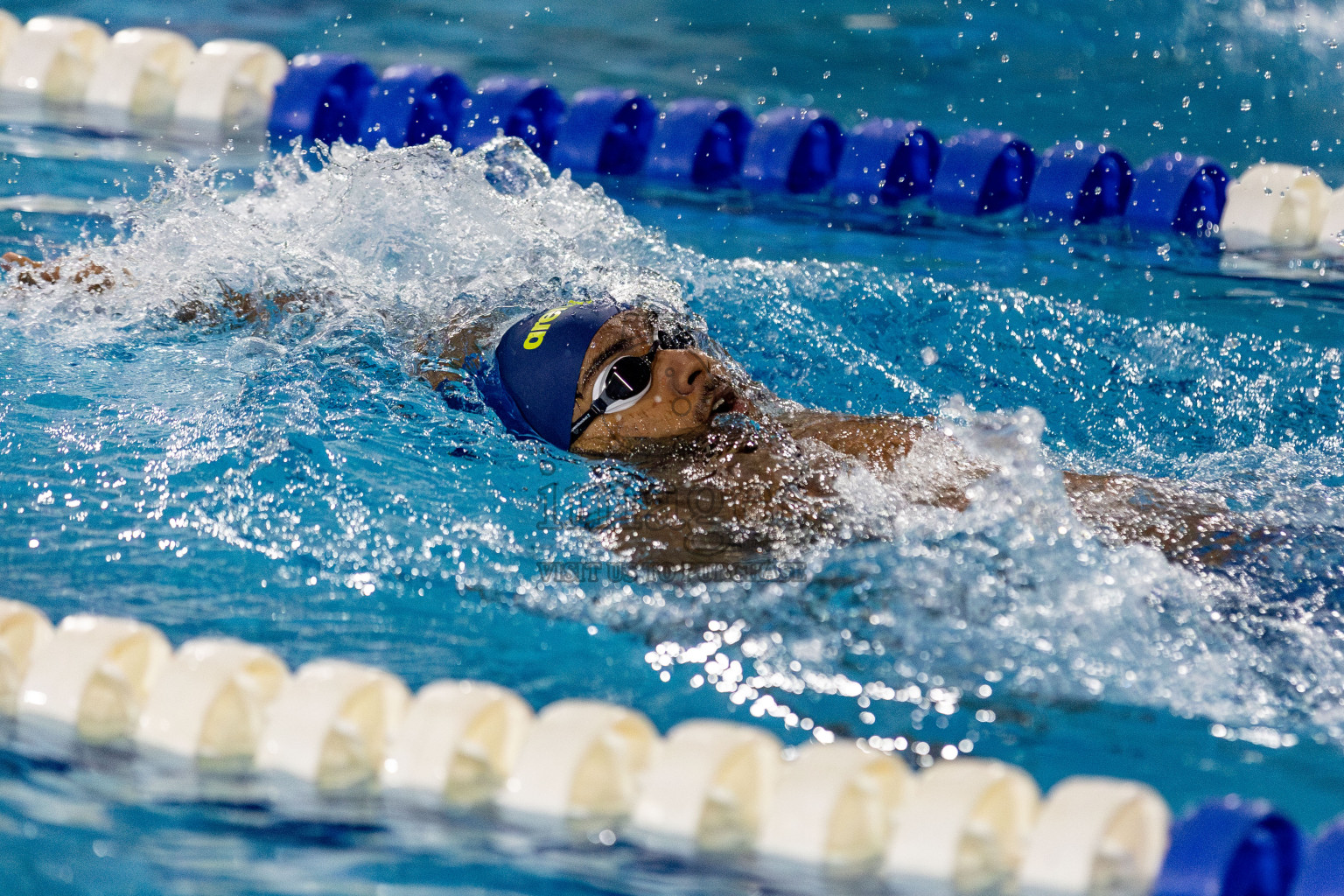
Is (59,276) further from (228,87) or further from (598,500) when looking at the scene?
(228,87)

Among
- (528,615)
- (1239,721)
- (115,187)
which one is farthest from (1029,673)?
(115,187)

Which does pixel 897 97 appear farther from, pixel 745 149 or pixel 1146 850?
pixel 1146 850

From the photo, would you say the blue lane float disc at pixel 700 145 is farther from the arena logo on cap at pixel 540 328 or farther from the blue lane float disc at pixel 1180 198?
the arena logo on cap at pixel 540 328

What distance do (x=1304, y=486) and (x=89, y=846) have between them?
2325 mm

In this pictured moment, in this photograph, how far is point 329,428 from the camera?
114 inches

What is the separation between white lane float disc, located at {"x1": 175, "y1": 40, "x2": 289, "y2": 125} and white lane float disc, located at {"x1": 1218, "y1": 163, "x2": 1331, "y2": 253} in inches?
142

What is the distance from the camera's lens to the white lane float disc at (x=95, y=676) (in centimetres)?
191

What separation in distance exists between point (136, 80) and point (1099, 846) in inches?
194

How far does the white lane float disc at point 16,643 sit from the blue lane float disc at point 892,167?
328 centimetres

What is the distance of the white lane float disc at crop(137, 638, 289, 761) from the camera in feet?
6.10

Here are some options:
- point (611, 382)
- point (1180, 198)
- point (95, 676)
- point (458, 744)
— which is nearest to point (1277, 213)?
point (1180, 198)

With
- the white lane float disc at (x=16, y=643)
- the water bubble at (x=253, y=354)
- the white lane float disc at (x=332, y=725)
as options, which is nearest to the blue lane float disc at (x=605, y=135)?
the water bubble at (x=253, y=354)

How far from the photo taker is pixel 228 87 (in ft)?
17.1

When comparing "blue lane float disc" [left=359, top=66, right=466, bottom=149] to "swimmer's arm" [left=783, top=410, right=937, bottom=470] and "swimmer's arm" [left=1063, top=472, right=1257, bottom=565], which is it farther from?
"swimmer's arm" [left=1063, top=472, right=1257, bottom=565]
